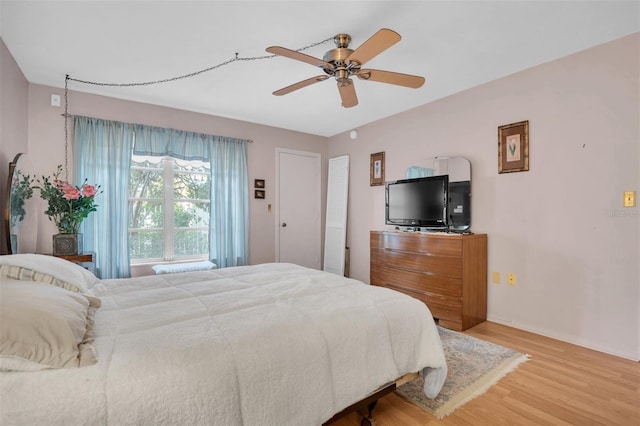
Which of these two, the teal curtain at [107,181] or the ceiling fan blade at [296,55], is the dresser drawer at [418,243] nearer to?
the ceiling fan blade at [296,55]

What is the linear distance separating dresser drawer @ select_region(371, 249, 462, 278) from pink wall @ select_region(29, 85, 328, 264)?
1.81 metres

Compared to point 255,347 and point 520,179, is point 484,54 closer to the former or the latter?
point 520,179

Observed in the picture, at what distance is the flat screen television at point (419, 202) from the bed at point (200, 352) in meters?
1.87

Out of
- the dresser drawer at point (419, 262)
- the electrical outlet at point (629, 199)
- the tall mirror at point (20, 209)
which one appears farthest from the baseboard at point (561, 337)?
the tall mirror at point (20, 209)

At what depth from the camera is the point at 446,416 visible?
69.4 inches

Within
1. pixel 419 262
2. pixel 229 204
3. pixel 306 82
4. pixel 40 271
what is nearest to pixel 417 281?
pixel 419 262

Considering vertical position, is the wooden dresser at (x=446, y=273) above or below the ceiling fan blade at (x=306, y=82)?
below

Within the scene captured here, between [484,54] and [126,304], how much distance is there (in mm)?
3263

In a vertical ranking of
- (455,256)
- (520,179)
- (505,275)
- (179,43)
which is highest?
(179,43)

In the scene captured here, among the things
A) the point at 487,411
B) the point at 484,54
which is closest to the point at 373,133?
the point at 484,54

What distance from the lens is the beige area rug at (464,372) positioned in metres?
1.88

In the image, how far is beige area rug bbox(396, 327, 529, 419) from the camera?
1.88 meters

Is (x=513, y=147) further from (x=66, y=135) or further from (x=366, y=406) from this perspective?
(x=66, y=135)

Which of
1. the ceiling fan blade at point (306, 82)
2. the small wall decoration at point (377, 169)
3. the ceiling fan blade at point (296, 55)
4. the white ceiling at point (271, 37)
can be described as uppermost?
the white ceiling at point (271, 37)
